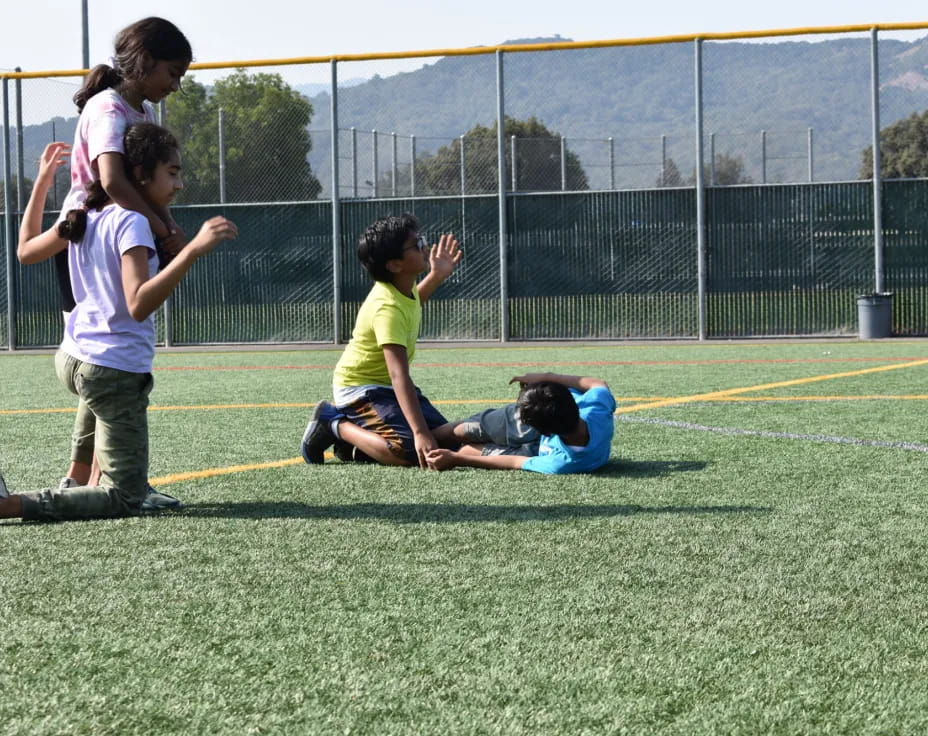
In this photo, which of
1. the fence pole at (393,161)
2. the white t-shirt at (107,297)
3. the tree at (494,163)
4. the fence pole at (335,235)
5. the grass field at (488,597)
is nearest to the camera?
the grass field at (488,597)

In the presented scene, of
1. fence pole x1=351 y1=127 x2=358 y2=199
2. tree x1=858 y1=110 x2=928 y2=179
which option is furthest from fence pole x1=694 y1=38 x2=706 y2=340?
fence pole x1=351 y1=127 x2=358 y2=199

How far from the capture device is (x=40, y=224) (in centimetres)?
477

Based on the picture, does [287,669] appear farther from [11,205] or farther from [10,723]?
[11,205]

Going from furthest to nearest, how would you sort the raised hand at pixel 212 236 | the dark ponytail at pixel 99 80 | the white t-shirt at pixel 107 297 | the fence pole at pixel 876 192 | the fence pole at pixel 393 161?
the fence pole at pixel 393 161 → the fence pole at pixel 876 192 → the dark ponytail at pixel 99 80 → the white t-shirt at pixel 107 297 → the raised hand at pixel 212 236

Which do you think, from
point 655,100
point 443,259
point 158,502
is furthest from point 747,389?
point 655,100

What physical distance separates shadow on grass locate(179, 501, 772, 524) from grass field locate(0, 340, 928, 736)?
20mm

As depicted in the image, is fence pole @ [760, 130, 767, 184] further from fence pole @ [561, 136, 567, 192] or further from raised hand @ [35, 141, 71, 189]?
raised hand @ [35, 141, 71, 189]

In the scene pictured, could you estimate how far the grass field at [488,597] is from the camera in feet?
7.93

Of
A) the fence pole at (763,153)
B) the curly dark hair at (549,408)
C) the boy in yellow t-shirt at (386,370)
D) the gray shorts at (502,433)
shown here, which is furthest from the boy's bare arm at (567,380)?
the fence pole at (763,153)

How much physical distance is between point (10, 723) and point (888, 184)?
50.6ft

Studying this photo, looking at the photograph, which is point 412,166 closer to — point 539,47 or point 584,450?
point 539,47

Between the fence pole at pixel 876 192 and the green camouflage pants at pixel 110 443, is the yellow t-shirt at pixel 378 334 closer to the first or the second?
the green camouflage pants at pixel 110 443

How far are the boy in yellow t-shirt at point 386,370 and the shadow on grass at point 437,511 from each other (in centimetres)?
84

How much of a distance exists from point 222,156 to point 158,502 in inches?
562
